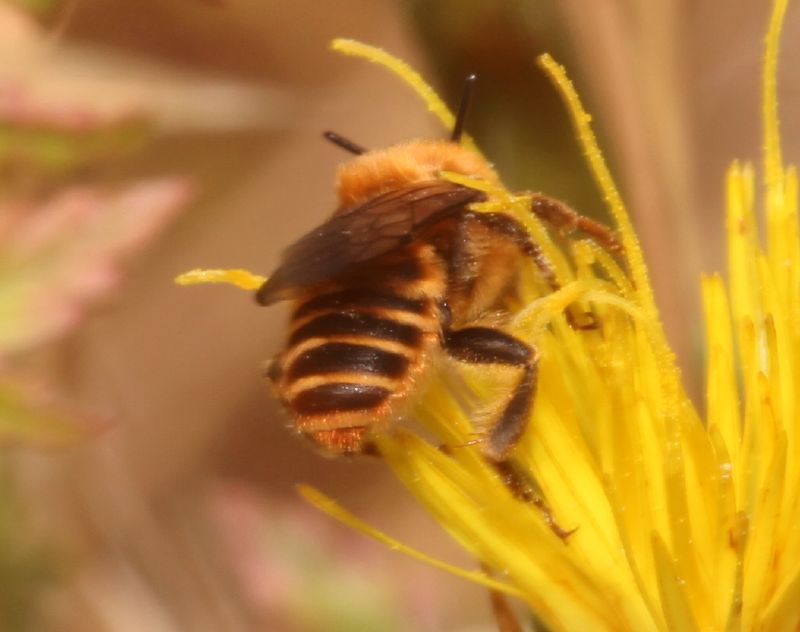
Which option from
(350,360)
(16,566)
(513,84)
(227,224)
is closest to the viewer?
(350,360)

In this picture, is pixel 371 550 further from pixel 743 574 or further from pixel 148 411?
pixel 743 574

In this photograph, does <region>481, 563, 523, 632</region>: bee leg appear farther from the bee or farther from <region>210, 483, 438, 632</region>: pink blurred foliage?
<region>210, 483, 438, 632</region>: pink blurred foliage

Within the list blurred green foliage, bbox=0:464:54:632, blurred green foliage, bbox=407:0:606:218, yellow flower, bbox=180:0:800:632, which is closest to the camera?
yellow flower, bbox=180:0:800:632

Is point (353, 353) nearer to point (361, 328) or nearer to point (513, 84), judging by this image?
point (361, 328)

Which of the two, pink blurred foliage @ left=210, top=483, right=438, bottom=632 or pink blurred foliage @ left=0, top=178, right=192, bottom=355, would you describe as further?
pink blurred foliage @ left=210, top=483, right=438, bottom=632

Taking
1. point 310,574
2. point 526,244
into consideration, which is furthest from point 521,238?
point 310,574

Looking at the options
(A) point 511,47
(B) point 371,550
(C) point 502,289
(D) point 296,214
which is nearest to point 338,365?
(C) point 502,289

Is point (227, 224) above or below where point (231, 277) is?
below

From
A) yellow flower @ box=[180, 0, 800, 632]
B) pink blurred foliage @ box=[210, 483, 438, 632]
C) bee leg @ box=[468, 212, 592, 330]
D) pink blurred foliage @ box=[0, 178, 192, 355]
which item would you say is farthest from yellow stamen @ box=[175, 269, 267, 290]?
pink blurred foliage @ box=[210, 483, 438, 632]
